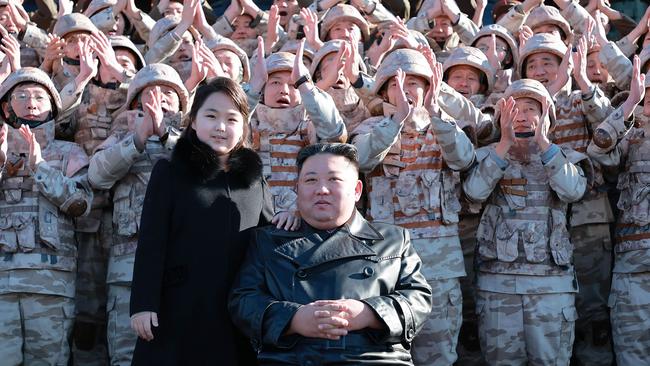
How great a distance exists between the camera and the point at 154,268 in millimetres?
5176

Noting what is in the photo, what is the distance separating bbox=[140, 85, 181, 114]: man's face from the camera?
25.0ft

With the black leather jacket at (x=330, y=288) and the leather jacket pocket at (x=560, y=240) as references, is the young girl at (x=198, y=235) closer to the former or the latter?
the black leather jacket at (x=330, y=288)

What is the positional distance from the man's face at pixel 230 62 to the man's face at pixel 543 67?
2.25 metres

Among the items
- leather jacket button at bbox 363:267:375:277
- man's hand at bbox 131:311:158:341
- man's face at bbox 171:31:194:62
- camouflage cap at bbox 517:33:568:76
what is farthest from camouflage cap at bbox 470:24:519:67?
man's hand at bbox 131:311:158:341

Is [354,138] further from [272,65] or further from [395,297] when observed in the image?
[395,297]

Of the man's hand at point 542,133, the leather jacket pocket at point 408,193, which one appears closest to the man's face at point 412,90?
the leather jacket pocket at point 408,193

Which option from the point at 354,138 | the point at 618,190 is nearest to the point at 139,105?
the point at 354,138

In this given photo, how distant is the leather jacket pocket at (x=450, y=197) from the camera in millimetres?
7375

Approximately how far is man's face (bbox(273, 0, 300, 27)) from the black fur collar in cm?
577

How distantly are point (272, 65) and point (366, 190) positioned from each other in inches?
42.7

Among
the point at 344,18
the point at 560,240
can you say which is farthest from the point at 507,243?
the point at 344,18

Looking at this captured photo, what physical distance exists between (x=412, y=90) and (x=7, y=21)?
4.48 metres

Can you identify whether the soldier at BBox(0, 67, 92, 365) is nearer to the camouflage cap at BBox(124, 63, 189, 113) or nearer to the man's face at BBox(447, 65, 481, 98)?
the camouflage cap at BBox(124, 63, 189, 113)

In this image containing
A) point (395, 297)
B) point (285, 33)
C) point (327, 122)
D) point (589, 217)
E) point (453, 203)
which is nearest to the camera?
point (395, 297)
